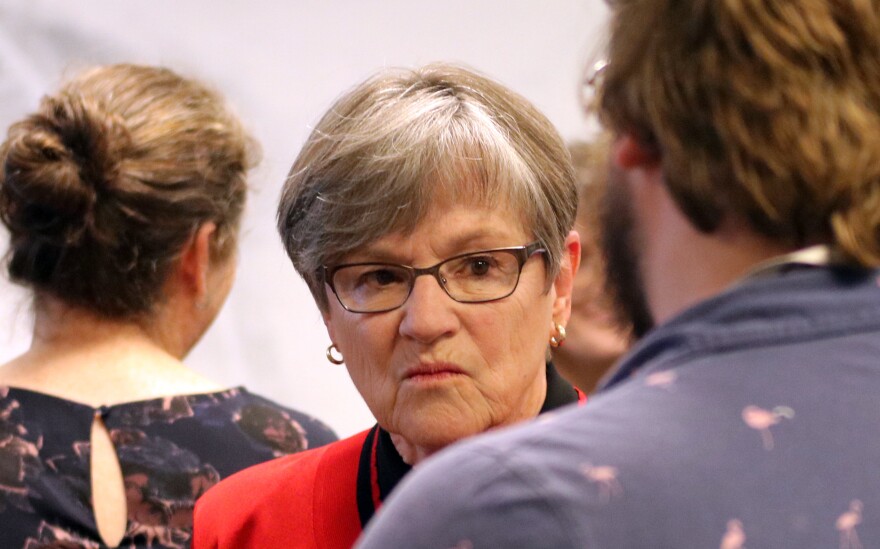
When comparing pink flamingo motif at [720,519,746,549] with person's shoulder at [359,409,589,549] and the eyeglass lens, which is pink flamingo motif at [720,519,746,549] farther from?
the eyeglass lens

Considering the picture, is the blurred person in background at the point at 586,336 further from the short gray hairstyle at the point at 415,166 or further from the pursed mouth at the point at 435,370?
the pursed mouth at the point at 435,370

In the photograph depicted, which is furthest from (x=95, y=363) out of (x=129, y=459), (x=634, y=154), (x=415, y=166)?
(x=634, y=154)

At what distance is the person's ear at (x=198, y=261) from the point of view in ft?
7.04

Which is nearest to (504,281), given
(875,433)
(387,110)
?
(387,110)

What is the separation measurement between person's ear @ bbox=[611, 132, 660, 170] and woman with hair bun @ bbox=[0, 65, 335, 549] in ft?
3.92

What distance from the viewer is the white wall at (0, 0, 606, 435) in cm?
314

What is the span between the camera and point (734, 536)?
0.75m

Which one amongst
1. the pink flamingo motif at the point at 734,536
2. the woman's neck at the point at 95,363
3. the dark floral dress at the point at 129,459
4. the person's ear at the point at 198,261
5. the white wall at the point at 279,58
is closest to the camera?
the pink flamingo motif at the point at 734,536

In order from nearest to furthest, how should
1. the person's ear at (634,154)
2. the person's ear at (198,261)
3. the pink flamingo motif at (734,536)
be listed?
the pink flamingo motif at (734,536) → the person's ear at (634,154) → the person's ear at (198,261)

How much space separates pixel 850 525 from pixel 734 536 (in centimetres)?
8

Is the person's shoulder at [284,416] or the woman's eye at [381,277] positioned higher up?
the woman's eye at [381,277]

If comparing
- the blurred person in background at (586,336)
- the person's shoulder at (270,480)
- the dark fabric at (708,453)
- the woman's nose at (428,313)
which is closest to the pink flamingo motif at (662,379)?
the dark fabric at (708,453)

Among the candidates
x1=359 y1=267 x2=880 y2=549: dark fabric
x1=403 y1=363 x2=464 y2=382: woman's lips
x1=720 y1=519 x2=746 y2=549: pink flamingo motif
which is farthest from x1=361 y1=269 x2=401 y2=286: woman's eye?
x1=720 y1=519 x2=746 y2=549: pink flamingo motif

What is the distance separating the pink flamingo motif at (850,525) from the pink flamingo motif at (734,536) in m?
0.07
